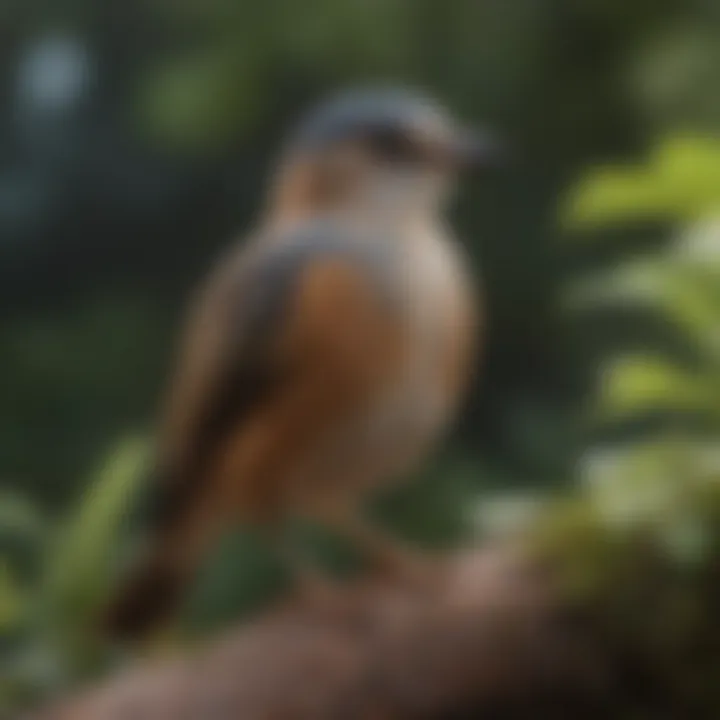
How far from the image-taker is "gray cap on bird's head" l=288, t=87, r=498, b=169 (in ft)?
3.17

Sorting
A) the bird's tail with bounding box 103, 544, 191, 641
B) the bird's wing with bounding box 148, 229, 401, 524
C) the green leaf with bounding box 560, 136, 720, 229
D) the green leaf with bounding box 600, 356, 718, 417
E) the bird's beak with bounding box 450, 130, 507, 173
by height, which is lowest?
the green leaf with bounding box 600, 356, 718, 417

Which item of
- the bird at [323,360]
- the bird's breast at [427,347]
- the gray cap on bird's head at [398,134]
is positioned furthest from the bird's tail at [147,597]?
the gray cap on bird's head at [398,134]

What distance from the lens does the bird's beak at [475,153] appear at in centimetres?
97

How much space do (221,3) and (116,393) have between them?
0.27m

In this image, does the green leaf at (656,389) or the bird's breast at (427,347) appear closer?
the green leaf at (656,389)

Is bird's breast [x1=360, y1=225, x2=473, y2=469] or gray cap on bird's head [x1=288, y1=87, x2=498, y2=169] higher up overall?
gray cap on bird's head [x1=288, y1=87, x2=498, y2=169]

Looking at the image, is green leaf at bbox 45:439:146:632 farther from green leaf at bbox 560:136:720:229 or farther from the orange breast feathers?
green leaf at bbox 560:136:720:229

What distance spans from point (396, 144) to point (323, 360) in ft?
0.39

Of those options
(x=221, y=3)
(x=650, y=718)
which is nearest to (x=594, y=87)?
(x=221, y=3)

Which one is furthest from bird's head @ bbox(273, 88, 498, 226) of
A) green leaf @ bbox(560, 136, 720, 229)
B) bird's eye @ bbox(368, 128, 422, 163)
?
green leaf @ bbox(560, 136, 720, 229)

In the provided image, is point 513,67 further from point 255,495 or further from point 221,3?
point 255,495

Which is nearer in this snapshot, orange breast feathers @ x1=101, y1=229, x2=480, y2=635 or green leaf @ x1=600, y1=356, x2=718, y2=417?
green leaf @ x1=600, y1=356, x2=718, y2=417

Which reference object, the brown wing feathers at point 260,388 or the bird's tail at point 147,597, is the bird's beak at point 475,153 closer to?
the brown wing feathers at point 260,388

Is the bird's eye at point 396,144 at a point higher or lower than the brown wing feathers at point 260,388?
higher
